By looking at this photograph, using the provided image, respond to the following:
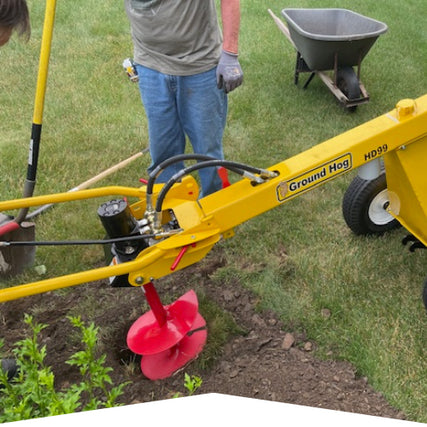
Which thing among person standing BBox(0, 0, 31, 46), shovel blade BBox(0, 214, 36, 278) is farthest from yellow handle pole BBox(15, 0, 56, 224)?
person standing BBox(0, 0, 31, 46)

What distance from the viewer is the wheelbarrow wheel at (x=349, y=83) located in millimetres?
5133

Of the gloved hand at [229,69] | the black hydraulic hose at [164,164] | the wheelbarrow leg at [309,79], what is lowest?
the wheelbarrow leg at [309,79]

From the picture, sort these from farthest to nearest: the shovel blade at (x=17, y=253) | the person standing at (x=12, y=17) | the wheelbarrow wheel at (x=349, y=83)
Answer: the wheelbarrow wheel at (x=349, y=83), the shovel blade at (x=17, y=253), the person standing at (x=12, y=17)

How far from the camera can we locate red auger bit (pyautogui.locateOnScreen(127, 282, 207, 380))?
2684 mm

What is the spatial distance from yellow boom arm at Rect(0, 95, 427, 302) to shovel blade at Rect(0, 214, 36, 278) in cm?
106

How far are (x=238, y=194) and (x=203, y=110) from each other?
3.14 feet

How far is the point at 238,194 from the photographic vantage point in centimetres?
235

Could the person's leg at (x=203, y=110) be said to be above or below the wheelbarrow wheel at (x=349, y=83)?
above

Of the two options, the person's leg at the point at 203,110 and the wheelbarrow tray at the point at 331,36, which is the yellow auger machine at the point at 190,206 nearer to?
the person's leg at the point at 203,110

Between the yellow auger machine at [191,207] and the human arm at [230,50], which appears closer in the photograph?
the yellow auger machine at [191,207]

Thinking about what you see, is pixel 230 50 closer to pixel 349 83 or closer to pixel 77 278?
pixel 77 278

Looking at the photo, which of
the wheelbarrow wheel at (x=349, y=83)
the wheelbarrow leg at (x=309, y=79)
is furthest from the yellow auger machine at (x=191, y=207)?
the wheelbarrow leg at (x=309, y=79)

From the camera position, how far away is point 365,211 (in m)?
3.37

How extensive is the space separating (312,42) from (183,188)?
3092 millimetres
